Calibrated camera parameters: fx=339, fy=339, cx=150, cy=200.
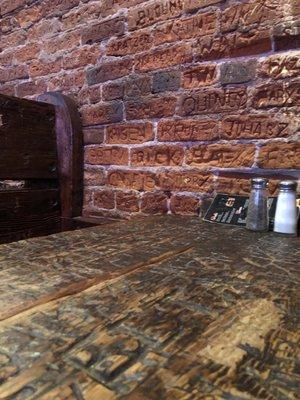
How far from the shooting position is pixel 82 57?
155 cm

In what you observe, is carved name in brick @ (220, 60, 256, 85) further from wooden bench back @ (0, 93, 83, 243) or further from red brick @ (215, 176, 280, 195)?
wooden bench back @ (0, 93, 83, 243)

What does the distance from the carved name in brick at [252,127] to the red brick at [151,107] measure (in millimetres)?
230

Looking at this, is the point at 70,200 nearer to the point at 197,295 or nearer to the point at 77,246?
the point at 77,246

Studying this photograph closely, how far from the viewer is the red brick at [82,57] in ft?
4.94

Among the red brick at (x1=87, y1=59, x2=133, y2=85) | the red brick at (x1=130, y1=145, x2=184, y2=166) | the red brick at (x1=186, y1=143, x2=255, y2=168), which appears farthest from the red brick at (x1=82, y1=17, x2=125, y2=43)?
the red brick at (x1=186, y1=143, x2=255, y2=168)

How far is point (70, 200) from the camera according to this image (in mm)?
1516

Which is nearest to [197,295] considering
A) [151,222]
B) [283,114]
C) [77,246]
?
[77,246]

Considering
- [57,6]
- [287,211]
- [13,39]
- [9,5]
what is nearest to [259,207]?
[287,211]

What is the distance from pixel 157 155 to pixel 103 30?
2.06 ft

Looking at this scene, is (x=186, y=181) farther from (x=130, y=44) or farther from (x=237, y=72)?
(x=130, y=44)

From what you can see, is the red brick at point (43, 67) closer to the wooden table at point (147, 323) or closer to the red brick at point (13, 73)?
the red brick at point (13, 73)

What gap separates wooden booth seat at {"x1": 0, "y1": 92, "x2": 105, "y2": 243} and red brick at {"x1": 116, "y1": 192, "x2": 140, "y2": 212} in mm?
169

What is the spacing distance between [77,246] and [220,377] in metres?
0.51

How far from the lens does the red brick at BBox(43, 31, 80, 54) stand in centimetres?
157
